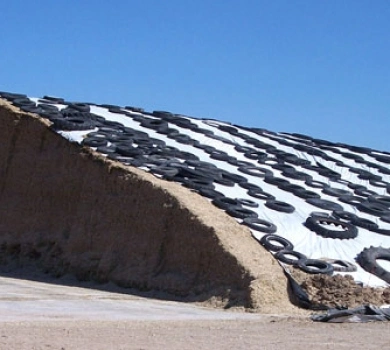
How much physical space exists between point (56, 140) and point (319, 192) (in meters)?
8.33

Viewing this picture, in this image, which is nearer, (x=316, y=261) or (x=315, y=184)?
(x=316, y=261)

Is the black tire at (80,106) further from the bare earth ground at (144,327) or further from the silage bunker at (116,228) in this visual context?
the bare earth ground at (144,327)

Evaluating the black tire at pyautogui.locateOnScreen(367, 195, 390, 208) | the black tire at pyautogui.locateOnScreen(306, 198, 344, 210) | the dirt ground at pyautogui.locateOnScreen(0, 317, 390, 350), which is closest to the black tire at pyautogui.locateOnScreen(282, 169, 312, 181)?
the black tire at pyautogui.locateOnScreen(367, 195, 390, 208)

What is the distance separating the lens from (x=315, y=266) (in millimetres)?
19953

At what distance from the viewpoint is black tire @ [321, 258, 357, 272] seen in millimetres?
20078

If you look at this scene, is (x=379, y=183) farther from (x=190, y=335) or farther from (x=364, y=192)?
(x=190, y=335)

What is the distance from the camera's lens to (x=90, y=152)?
24.8 metres

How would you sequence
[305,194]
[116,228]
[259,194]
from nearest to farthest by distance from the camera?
[116,228]
[259,194]
[305,194]

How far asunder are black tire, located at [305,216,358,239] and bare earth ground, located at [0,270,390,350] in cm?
550

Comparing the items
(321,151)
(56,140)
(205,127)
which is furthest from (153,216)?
(321,151)

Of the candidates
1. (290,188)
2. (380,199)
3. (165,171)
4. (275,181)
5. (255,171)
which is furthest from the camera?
(380,199)

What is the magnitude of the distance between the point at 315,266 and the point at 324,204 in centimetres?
579

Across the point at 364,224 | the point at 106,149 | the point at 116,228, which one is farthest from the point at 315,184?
the point at 116,228

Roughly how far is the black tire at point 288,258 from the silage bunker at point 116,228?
252mm
